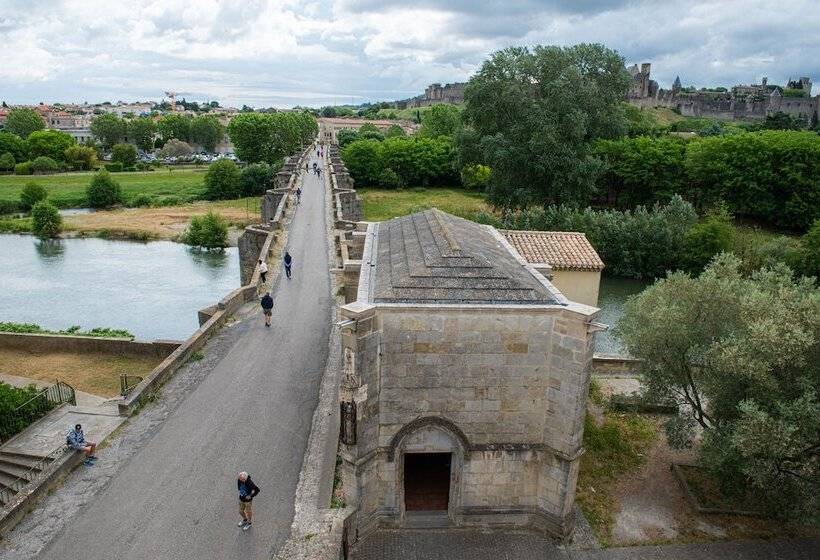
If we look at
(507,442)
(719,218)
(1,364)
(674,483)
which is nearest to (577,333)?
(507,442)

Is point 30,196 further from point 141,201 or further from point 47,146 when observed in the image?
point 47,146

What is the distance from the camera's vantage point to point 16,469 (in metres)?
14.6

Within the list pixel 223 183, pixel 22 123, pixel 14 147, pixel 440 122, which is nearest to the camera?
pixel 223 183

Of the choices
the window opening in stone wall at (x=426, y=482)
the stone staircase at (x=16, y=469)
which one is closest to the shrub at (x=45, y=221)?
the stone staircase at (x=16, y=469)

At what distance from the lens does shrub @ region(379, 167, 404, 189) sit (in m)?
68.9

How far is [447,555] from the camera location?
10641 millimetres

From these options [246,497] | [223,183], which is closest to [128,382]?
[246,497]

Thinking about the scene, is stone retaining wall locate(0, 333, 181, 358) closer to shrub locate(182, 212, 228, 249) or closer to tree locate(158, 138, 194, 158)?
shrub locate(182, 212, 228, 249)

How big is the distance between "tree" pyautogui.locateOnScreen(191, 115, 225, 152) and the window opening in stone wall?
4983 inches

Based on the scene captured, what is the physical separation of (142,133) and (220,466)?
12967 centimetres

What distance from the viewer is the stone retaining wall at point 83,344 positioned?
20562 mm

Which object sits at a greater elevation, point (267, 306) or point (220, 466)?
point (267, 306)

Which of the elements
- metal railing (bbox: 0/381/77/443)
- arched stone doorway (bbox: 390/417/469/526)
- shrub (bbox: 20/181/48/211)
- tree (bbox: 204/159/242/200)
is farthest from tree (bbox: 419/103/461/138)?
arched stone doorway (bbox: 390/417/469/526)

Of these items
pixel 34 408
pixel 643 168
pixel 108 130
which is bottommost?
pixel 34 408
